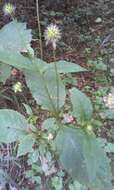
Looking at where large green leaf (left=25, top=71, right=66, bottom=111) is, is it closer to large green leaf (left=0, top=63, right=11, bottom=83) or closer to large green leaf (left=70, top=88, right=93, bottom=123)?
large green leaf (left=70, top=88, right=93, bottom=123)

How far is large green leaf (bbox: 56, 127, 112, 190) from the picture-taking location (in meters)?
1.59

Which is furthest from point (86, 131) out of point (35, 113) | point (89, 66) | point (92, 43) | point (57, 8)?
point (57, 8)

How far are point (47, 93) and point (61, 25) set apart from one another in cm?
168

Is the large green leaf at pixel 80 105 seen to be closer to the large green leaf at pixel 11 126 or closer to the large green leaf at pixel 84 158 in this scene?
the large green leaf at pixel 84 158

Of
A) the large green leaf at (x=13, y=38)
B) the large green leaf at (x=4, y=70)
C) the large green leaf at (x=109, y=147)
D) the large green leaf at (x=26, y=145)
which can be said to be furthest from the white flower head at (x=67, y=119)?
the large green leaf at (x=26, y=145)

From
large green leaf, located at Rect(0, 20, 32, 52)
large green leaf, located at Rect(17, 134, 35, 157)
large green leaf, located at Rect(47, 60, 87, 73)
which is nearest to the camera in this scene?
large green leaf, located at Rect(17, 134, 35, 157)

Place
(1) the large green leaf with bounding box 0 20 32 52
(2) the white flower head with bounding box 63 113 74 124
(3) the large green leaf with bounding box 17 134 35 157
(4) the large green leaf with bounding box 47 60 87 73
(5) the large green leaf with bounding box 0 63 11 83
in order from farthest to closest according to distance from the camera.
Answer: (2) the white flower head with bounding box 63 113 74 124 < (5) the large green leaf with bounding box 0 63 11 83 < (1) the large green leaf with bounding box 0 20 32 52 < (4) the large green leaf with bounding box 47 60 87 73 < (3) the large green leaf with bounding box 17 134 35 157

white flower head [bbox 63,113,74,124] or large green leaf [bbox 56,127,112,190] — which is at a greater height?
white flower head [bbox 63,113,74,124]

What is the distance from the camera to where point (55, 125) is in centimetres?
183

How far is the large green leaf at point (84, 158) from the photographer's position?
1.59 m

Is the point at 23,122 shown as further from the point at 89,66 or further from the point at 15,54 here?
the point at 89,66

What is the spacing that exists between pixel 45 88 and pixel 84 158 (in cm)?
31

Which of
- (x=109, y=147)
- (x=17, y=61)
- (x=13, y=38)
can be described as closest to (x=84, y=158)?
(x=17, y=61)

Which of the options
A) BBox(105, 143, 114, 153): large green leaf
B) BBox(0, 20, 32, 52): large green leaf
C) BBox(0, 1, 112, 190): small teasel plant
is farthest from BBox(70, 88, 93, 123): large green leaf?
BBox(105, 143, 114, 153): large green leaf
